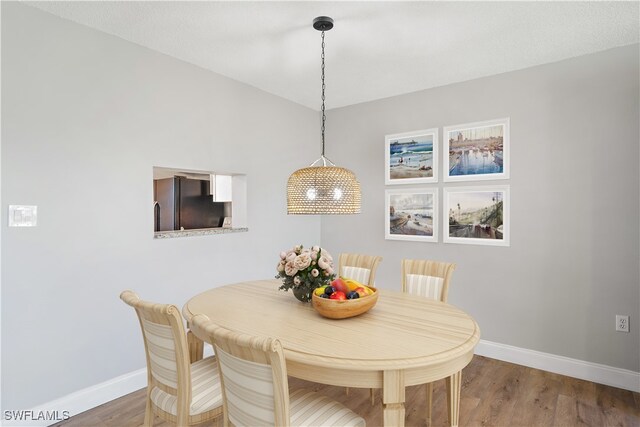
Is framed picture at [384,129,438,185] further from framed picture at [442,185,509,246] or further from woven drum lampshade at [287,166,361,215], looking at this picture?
woven drum lampshade at [287,166,361,215]

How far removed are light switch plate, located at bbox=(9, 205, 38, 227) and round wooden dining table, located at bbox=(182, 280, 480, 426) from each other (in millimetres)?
1076

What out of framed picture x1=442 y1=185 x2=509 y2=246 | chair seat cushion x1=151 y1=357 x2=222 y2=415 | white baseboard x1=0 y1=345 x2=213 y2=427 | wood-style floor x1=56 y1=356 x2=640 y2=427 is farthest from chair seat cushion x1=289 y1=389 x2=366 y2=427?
framed picture x1=442 y1=185 x2=509 y2=246

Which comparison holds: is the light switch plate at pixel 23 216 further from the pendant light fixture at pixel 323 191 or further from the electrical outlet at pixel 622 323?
the electrical outlet at pixel 622 323

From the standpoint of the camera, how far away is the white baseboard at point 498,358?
2172 millimetres

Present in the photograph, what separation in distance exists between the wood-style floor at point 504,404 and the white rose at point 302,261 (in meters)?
1.10

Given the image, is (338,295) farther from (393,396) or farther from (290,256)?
(393,396)

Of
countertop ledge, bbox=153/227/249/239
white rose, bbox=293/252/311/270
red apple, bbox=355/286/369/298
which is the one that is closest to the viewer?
red apple, bbox=355/286/369/298

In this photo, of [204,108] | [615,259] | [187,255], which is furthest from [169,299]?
[615,259]

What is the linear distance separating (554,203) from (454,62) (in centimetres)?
142

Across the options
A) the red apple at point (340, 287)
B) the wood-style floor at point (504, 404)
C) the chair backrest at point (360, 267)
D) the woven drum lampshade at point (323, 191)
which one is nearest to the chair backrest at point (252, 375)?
the red apple at point (340, 287)

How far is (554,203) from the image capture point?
9.40 feet

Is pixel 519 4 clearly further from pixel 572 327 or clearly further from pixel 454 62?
pixel 572 327

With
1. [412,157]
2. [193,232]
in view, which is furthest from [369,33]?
[193,232]

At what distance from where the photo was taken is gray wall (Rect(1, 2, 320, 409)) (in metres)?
2.03
